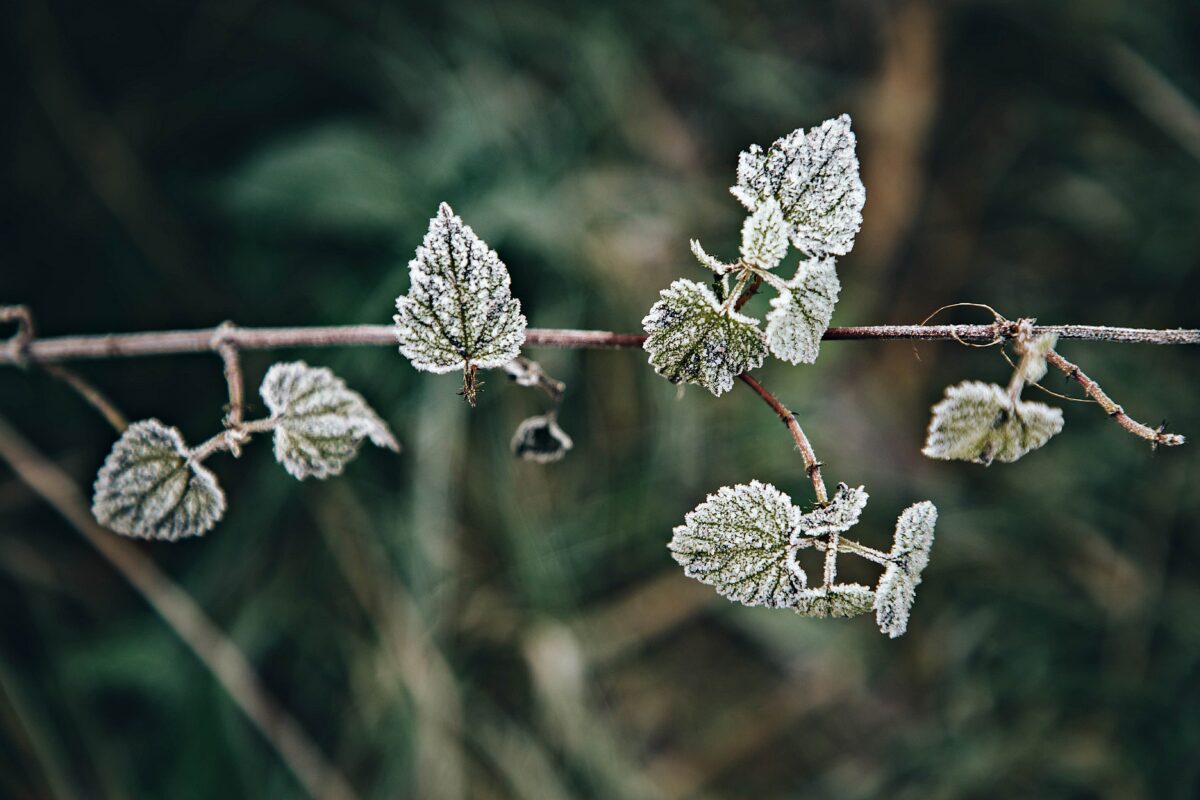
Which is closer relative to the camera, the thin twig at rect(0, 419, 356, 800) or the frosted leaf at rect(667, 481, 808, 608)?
the frosted leaf at rect(667, 481, 808, 608)

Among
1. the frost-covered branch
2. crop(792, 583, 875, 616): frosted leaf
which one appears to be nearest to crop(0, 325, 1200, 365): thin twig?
the frost-covered branch

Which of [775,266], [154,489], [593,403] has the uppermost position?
[593,403]

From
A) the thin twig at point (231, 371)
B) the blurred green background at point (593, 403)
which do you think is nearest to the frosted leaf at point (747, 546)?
the thin twig at point (231, 371)

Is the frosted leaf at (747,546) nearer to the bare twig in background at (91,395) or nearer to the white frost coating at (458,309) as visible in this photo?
the white frost coating at (458,309)

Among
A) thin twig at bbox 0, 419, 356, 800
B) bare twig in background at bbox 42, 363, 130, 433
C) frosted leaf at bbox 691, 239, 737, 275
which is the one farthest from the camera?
thin twig at bbox 0, 419, 356, 800

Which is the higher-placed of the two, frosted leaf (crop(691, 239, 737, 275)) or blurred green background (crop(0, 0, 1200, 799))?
blurred green background (crop(0, 0, 1200, 799))

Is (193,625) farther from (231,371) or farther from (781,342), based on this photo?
(781,342)

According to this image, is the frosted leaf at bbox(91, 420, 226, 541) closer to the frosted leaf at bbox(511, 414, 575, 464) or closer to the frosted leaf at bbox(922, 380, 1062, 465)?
the frosted leaf at bbox(511, 414, 575, 464)

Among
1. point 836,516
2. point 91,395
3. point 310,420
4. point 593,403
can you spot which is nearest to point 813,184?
point 836,516

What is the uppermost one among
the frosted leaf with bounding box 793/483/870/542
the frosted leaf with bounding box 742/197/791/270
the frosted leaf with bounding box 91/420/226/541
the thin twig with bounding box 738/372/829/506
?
the frosted leaf with bounding box 742/197/791/270
